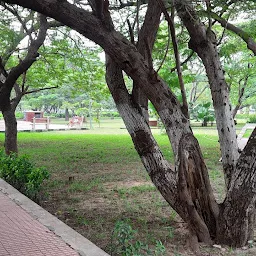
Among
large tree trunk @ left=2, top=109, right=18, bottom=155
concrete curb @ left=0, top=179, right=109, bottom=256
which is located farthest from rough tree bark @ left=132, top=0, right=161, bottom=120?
large tree trunk @ left=2, top=109, right=18, bottom=155

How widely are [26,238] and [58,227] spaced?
1.45 feet

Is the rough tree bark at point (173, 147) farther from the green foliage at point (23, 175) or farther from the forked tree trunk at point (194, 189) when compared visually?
the green foliage at point (23, 175)

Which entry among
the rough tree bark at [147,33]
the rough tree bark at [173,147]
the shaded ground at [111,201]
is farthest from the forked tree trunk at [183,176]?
the shaded ground at [111,201]

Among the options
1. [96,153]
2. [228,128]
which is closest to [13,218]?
[228,128]

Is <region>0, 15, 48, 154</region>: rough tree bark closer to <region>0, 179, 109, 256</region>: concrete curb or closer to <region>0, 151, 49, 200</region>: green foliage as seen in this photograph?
<region>0, 151, 49, 200</region>: green foliage

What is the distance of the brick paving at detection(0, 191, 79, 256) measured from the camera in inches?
152

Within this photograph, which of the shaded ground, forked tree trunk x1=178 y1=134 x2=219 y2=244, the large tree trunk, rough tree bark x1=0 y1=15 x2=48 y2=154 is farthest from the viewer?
the large tree trunk

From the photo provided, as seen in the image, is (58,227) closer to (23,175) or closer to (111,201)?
(111,201)

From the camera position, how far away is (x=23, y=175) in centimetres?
686

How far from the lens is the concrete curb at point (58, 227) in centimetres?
386

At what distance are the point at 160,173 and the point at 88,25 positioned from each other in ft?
6.63

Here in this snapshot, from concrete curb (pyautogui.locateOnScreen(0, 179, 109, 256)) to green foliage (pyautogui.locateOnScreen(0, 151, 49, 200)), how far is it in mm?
253

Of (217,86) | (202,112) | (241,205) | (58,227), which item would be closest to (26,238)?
(58,227)

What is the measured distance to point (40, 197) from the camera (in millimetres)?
6895
